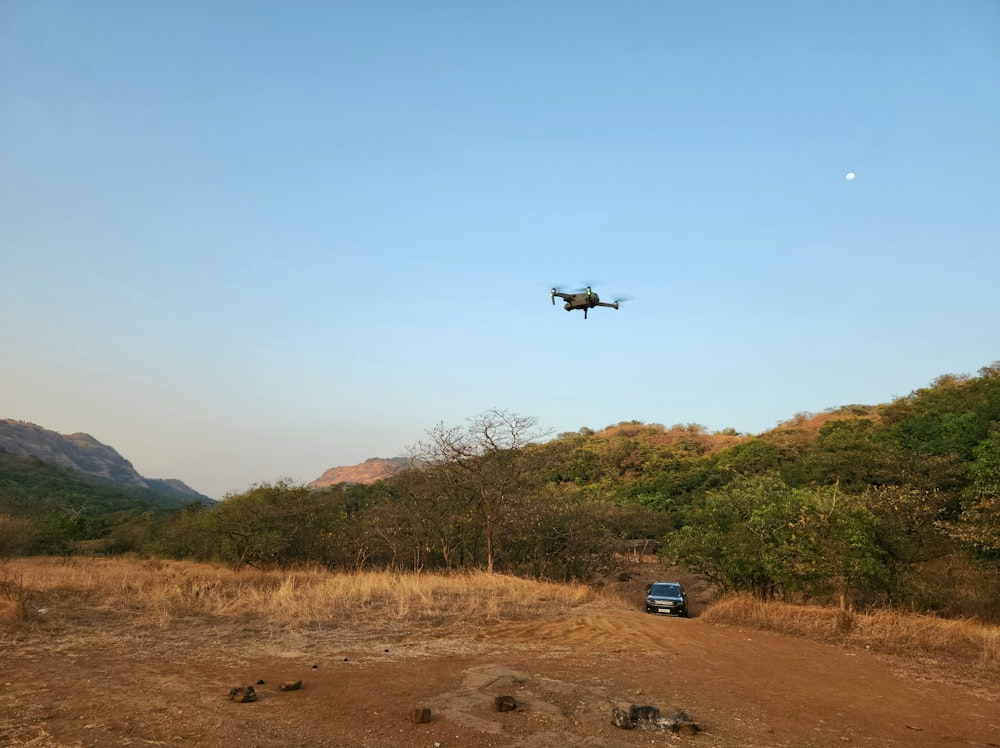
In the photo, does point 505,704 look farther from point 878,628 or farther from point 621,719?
point 878,628

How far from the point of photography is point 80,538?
39000 mm

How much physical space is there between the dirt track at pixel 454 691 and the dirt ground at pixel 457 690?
0.11 feet

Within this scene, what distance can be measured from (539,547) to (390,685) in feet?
52.0

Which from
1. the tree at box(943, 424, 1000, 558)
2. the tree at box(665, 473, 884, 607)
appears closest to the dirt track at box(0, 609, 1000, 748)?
the tree at box(665, 473, 884, 607)

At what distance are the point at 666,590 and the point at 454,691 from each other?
50.9ft

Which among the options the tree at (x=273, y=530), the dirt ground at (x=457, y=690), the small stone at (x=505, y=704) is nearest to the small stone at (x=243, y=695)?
the dirt ground at (x=457, y=690)

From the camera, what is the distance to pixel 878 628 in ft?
42.3

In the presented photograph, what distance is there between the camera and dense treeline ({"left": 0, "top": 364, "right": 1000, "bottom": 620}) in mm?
15359

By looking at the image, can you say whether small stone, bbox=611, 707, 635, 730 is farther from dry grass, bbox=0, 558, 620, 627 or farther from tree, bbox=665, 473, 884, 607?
tree, bbox=665, 473, 884, 607

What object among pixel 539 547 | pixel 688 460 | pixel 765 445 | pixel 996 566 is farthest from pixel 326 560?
pixel 688 460

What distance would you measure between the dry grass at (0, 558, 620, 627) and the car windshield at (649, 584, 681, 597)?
321 centimetres

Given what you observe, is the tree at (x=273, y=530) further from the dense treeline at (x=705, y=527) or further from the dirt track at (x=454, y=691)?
the dirt track at (x=454, y=691)

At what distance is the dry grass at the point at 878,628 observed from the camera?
1148 centimetres

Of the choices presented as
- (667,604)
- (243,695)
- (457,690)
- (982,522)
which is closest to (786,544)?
(982,522)
